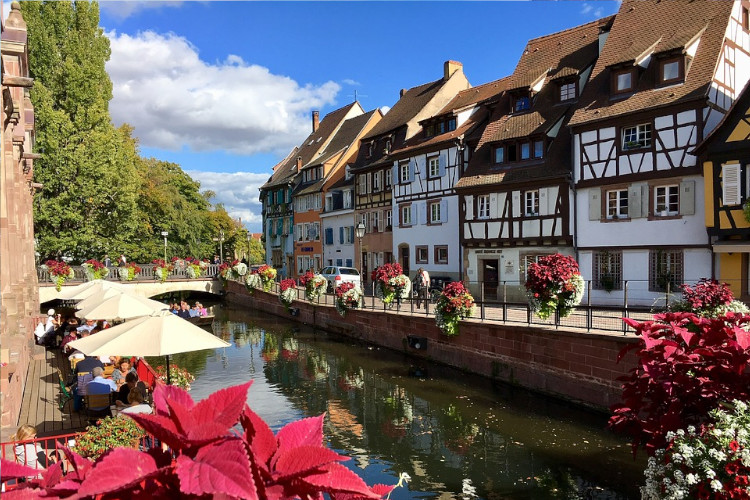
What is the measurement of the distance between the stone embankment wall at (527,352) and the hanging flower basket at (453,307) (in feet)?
0.97

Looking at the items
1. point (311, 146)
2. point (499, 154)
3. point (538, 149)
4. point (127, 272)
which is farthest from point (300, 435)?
point (311, 146)

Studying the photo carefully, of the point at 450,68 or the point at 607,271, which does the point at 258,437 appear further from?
the point at 450,68

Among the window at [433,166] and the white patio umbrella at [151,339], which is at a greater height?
the window at [433,166]

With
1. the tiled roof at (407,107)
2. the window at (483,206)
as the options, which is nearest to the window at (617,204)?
the window at (483,206)

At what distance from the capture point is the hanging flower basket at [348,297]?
24.1 meters

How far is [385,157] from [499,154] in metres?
10.8

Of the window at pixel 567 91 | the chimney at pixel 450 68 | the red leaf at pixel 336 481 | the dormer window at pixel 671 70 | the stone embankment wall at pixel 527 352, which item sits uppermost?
the chimney at pixel 450 68

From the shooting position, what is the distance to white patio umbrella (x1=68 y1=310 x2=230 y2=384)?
28.7 ft

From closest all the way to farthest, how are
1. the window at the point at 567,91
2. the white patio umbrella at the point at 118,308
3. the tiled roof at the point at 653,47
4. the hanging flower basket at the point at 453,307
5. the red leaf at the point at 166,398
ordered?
1. the red leaf at the point at 166,398
2. the white patio umbrella at the point at 118,308
3. the hanging flower basket at the point at 453,307
4. the tiled roof at the point at 653,47
5. the window at the point at 567,91

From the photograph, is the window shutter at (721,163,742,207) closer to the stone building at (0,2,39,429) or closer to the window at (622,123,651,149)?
the window at (622,123,651,149)

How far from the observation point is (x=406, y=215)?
107 ft

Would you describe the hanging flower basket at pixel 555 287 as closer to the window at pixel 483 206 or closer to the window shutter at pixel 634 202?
the window shutter at pixel 634 202

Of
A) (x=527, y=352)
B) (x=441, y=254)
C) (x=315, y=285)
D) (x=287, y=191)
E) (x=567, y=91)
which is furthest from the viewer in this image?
(x=287, y=191)

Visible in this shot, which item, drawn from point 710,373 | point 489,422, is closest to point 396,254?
point 489,422
